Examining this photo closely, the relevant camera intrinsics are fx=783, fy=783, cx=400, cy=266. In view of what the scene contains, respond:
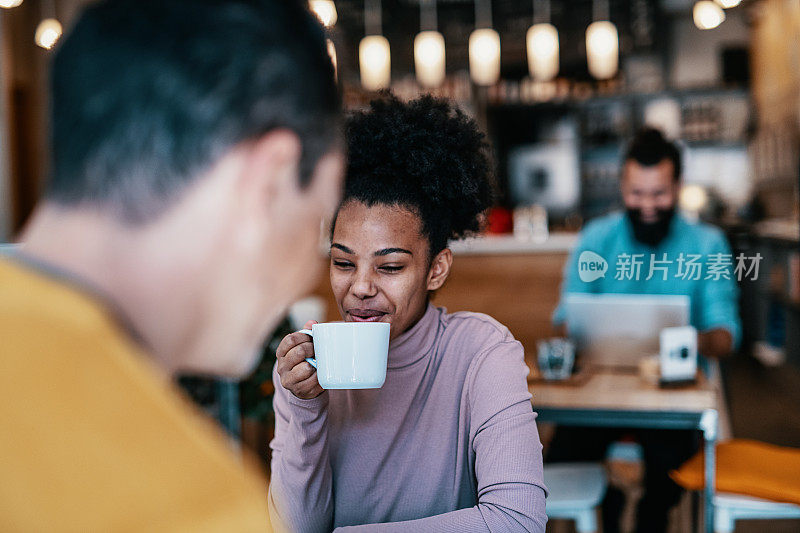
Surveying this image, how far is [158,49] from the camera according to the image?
1.54 ft

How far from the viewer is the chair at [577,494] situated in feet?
6.29

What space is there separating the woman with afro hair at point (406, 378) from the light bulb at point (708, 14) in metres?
2.45

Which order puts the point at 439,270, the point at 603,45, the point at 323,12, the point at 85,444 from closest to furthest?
the point at 85,444 → the point at 439,270 → the point at 323,12 → the point at 603,45

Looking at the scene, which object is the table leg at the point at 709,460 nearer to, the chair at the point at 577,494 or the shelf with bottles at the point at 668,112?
the chair at the point at 577,494

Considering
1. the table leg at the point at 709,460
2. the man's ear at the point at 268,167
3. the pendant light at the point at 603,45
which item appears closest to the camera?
the man's ear at the point at 268,167

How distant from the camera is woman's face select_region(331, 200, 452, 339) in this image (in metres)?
1.10

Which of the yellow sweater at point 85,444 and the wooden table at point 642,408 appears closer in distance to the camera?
the yellow sweater at point 85,444

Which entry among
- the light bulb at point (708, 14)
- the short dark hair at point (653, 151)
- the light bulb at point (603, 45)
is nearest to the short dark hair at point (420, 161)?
the short dark hair at point (653, 151)

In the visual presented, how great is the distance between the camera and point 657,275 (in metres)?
1.61

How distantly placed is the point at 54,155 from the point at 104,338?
0.17m

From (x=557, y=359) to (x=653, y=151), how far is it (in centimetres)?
91

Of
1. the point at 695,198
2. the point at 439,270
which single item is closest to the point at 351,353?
the point at 439,270

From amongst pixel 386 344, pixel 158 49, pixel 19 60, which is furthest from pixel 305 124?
pixel 19 60

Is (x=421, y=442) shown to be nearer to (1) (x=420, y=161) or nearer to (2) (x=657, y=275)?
(1) (x=420, y=161)
